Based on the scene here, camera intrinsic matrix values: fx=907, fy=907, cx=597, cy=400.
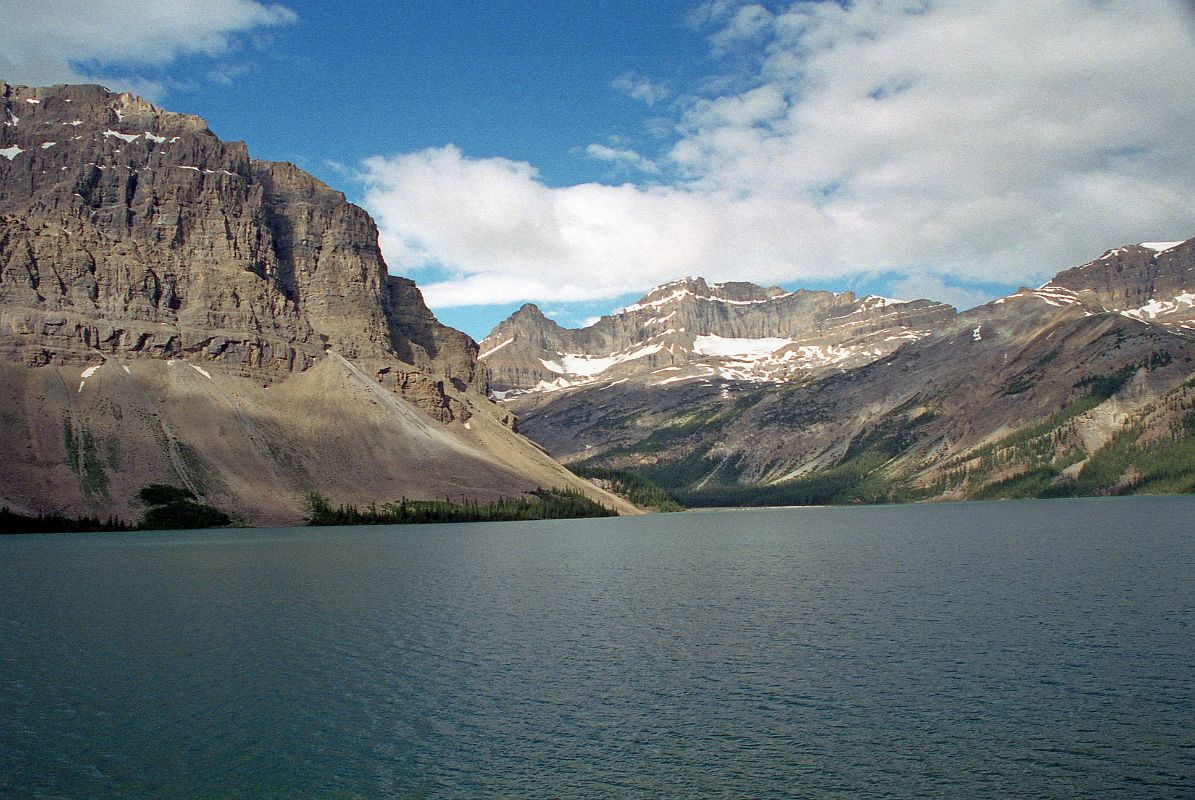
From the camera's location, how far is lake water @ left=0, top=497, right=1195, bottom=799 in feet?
106

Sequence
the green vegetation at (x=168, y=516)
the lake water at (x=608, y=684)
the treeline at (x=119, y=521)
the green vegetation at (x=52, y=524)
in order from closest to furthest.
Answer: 1. the lake water at (x=608, y=684)
2. the green vegetation at (x=52, y=524)
3. the treeline at (x=119, y=521)
4. the green vegetation at (x=168, y=516)

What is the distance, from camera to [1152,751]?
33.2 m

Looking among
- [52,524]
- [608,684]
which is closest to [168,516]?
[52,524]

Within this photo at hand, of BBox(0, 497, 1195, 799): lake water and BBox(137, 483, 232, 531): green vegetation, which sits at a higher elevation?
BBox(137, 483, 232, 531): green vegetation

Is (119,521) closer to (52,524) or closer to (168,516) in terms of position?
(168,516)

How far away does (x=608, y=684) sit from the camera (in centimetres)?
4522

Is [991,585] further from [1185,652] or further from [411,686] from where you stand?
[411,686]

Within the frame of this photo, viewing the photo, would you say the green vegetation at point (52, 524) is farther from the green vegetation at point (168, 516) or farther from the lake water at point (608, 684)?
the lake water at point (608, 684)

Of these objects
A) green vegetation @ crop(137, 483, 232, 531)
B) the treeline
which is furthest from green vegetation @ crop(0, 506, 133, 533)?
green vegetation @ crop(137, 483, 232, 531)

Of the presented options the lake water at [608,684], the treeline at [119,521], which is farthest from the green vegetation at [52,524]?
the lake water at [608,684]

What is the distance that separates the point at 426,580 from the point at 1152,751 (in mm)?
67512

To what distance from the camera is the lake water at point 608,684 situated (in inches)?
1273

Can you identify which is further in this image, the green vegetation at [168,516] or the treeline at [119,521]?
the green vegetation at [168,516]

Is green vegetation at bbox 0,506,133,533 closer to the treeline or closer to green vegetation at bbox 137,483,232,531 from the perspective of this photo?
the treeline
